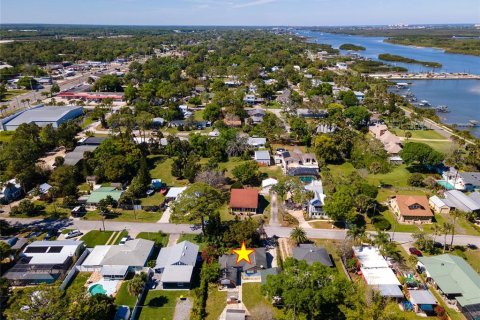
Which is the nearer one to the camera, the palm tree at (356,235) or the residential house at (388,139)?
the palm tree at (356,235)

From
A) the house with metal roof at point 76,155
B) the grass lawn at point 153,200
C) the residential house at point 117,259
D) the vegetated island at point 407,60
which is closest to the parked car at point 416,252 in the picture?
the residential house at point 117,259

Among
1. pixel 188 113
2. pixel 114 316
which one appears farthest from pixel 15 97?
pixel 114 316

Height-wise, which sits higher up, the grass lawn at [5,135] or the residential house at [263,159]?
the grass lawn at [5,135]

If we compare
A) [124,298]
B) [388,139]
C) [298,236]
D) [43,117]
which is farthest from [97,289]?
[43,117]

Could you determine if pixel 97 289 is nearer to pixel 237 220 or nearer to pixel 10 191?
pixel 237 220

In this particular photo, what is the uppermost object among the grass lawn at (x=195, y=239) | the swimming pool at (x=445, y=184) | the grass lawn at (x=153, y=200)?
the swimming pool at (x=445, y=184)

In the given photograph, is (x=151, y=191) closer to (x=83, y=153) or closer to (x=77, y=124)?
(x=83, y=153)

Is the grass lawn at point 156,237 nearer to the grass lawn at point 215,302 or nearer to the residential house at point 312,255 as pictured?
the grass lawn at point 215,302
